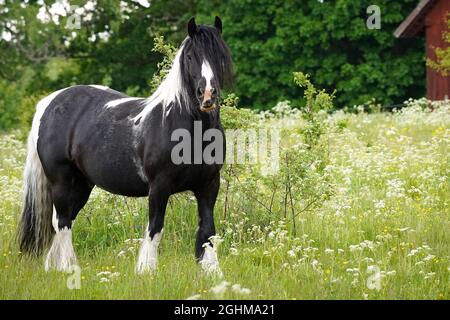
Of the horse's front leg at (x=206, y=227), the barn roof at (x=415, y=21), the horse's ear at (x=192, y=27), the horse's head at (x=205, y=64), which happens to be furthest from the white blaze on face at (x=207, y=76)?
the barn roof at (x=415, y=21)

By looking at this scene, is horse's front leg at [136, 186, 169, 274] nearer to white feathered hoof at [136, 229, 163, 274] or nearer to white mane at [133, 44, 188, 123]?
white feathered hoof at [136, 229, 163, 274]

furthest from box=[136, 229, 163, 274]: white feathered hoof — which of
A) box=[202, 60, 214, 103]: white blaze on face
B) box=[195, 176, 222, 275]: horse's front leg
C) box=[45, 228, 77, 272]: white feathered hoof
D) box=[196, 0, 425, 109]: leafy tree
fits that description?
box=[196, 0, 425, 109]: leafy tree

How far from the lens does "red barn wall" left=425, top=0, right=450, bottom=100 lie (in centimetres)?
2297

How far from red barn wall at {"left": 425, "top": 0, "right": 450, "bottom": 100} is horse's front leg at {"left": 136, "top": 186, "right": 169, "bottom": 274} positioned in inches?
732

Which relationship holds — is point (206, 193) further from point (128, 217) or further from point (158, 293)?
point (128, 217)

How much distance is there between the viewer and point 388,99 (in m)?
27.2

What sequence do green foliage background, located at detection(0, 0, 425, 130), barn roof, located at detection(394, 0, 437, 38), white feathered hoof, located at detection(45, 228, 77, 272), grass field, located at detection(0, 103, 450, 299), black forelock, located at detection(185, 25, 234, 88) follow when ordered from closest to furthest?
grass field, located at detection(0, 103, 450, 299)
black forelock, located at detection(185, 25, 234, 88)
white feathered hoof, located at detection(45, 228, 77, 272)
barn roof, located at detection(394, 0, 437, 38)
green foliage background, located at detection(0, 0, 425, 130)

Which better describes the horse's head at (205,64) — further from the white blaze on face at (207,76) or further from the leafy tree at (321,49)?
the leafy tree at (321,49)

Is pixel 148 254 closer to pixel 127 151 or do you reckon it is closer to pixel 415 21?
pixel 127 151

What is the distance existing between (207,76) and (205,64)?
129mm

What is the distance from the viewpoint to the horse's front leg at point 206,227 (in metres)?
6.16

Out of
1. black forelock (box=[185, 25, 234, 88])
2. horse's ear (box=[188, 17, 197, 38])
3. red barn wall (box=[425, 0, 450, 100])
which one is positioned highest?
red barn wall (box=[425, 0, 450, 100])

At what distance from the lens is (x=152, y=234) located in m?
6.16

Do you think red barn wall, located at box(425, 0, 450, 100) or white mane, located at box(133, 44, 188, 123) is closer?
white mane, located at box(133, 44, 188, 123)
